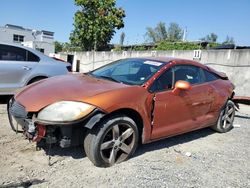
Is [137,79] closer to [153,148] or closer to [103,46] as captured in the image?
[153,148]

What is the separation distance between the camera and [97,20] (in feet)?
97.9

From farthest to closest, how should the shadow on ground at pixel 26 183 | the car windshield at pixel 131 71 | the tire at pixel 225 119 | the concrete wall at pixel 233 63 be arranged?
1. the concrete wall at pixel 233 63
2. the tire at pixel 225 119
3. the car windshield at pixel 131 71
4. the shadow on ground at pixel 26 183

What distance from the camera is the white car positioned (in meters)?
6.70

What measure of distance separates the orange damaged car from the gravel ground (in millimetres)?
253

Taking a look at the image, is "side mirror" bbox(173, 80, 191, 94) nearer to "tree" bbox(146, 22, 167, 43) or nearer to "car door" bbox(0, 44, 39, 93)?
"car door" bbox(0, 44, 39, 93)

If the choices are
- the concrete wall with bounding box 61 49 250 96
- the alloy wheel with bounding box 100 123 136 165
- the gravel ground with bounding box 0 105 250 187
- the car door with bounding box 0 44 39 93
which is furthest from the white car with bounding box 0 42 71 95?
the concrete wall with bounding box 61 49 250 96

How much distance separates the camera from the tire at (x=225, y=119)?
5773mm

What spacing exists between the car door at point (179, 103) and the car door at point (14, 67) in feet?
12.4

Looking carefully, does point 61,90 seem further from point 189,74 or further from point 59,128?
point 189,74

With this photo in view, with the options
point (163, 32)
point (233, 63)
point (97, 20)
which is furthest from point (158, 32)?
point (233, 63)

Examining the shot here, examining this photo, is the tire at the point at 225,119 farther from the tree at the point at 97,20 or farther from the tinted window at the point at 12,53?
the tree at the point at 97,20

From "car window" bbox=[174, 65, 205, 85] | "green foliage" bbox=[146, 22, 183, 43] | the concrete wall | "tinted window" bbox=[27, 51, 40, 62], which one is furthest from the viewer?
"green foliage" bbox=[146, 22, 183, 43]

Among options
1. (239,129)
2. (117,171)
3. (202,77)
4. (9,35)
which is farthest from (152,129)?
(9,35)

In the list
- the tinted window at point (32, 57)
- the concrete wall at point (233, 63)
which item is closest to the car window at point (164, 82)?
the tinted window at point (32, 57)
